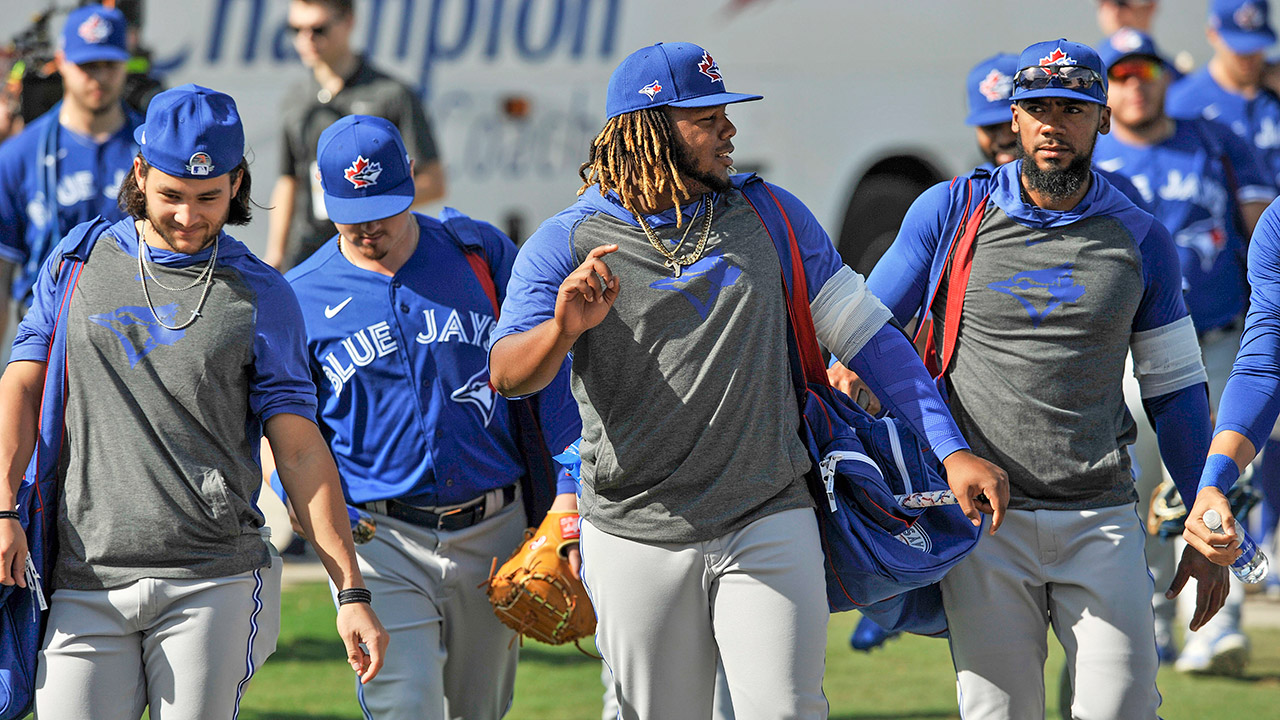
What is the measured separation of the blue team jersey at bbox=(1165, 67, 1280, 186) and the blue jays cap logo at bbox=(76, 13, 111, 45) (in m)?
5.18

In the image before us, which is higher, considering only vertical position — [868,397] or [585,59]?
[585,59]

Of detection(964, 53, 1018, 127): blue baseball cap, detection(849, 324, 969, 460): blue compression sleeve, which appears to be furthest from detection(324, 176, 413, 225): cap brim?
detection(964, 53, 1018, 127): blue baseball cap

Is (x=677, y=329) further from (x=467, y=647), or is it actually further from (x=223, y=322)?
(x=467, y=647)

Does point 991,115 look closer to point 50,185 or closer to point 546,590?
point 546,590

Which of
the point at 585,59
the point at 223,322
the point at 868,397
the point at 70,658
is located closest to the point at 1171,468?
the point at 868,397

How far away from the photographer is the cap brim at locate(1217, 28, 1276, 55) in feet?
24.9

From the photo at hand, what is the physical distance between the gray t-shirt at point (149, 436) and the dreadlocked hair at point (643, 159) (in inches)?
36.8

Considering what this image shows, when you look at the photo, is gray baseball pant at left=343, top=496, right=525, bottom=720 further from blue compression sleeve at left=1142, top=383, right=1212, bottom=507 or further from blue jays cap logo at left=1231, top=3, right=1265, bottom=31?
blue jays cap logo at left=1231, top=3, right=1265, bottom=31

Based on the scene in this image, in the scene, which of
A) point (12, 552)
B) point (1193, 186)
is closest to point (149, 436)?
point (12, 552)

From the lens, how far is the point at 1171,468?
13.1 feet

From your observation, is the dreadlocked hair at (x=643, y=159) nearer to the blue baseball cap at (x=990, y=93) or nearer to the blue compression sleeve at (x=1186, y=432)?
the blue compression sleeve at (x=1186, y=432)

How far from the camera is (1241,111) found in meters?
7.68

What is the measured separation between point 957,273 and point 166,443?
2.05 m

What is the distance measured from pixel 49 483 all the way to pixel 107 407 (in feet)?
0.78
